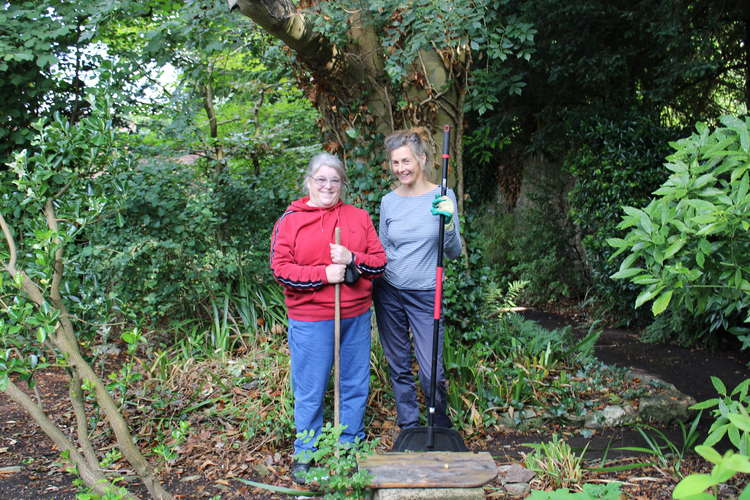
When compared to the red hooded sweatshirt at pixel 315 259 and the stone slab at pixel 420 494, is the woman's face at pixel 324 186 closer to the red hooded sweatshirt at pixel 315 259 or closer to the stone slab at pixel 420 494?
the red hooded sweatshirt at pixel 315 259

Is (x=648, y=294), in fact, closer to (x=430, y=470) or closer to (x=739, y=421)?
(x=739, y=421)

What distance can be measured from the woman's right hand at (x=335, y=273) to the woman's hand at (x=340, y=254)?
0.03 metres

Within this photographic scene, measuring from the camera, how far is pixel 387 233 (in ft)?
11.7

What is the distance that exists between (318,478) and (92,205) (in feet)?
5.53

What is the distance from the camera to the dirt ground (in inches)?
124

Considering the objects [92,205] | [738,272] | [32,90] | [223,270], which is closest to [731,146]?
[738,272]

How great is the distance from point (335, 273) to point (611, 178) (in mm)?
5255

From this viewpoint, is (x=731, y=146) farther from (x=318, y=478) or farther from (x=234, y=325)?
(x=234, y=325)

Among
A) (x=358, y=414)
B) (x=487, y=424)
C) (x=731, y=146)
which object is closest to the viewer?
(x=731, y=146)

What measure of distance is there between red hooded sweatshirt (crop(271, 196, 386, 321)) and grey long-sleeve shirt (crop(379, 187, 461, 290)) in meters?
0.19

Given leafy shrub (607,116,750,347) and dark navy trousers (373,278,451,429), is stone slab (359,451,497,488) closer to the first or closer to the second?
dark navy trousers (373,278,451,429)

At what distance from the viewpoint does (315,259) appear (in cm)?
323

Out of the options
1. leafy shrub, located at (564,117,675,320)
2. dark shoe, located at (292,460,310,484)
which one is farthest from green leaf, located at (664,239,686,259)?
leafy shrub, located at (564,117,675,320)

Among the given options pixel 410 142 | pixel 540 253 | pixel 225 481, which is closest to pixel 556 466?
pixel 225 481
